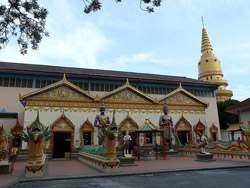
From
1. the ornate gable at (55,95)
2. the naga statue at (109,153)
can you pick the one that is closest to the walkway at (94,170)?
the naga statue at (109,153)

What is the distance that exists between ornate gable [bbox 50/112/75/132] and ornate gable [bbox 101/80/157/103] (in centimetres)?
424

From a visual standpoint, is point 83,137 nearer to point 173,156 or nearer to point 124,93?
point 124,93

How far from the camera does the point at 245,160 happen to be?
1362 cm

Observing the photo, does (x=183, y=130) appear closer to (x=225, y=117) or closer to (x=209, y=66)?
(x=225, y=117)

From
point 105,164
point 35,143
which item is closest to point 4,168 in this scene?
point 35,143

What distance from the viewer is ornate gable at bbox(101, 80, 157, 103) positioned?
20266 mm

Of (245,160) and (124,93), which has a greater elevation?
(124,93)

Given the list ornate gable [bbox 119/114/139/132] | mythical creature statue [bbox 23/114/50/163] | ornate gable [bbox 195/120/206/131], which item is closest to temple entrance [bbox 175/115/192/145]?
ornate gable [bbox 195/120/206/131]

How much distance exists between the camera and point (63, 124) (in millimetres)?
18000

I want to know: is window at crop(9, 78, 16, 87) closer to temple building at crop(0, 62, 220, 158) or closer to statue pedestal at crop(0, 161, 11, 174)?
temple building at crop(0, 62, 220, 158)

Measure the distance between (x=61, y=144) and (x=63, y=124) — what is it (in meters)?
1.83

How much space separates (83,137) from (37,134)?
9022 mm

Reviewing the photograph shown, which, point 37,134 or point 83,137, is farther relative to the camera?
point 83,137

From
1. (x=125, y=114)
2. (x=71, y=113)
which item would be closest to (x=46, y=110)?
(x=71, y=113)
